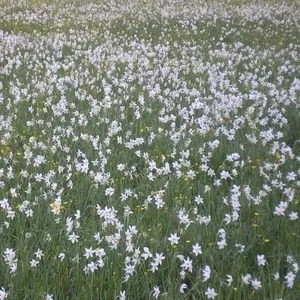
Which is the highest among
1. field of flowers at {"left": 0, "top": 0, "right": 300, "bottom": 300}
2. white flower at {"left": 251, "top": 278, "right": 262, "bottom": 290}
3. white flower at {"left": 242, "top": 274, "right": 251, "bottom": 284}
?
field of flowers at {"left": 0, "top": 0, "right": 300, "bottom": 300}

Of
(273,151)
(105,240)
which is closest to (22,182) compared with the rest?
(105,240)

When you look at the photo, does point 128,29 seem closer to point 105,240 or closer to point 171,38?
point 171,38

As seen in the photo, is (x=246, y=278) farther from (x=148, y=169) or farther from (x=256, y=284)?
(x=148, y=169)

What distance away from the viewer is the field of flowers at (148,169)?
12.5ft

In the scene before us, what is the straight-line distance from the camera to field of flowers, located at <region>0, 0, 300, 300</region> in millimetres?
3811

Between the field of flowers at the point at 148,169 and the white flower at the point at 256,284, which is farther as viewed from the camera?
the field of flowers at the point at 148,169

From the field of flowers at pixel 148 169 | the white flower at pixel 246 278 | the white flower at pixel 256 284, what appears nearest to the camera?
the white flower at pixel 256 284

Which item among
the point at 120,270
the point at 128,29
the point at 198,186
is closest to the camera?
the point at 120,270

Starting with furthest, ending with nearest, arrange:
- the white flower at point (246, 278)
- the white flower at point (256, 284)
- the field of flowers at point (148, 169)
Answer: the field of flowers at point (148, 169) → the white flower at point (246, 278) → the white flower at point (256, 284)

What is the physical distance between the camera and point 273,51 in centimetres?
1193

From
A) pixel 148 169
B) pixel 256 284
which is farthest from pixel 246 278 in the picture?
pixel 148 169

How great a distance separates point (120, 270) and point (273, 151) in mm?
2389

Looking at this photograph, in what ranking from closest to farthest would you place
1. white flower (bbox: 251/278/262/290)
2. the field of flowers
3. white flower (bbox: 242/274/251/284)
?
white flower (bbox: 251/278/262/290) → white flower (bbox: 242/274/251/284) → the field of flowers

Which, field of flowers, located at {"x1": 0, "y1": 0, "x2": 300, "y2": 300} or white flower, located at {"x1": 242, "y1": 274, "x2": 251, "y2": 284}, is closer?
white flower, located at {"x1": 242, "y1": 274, "x2": 251, "y2": 284}
